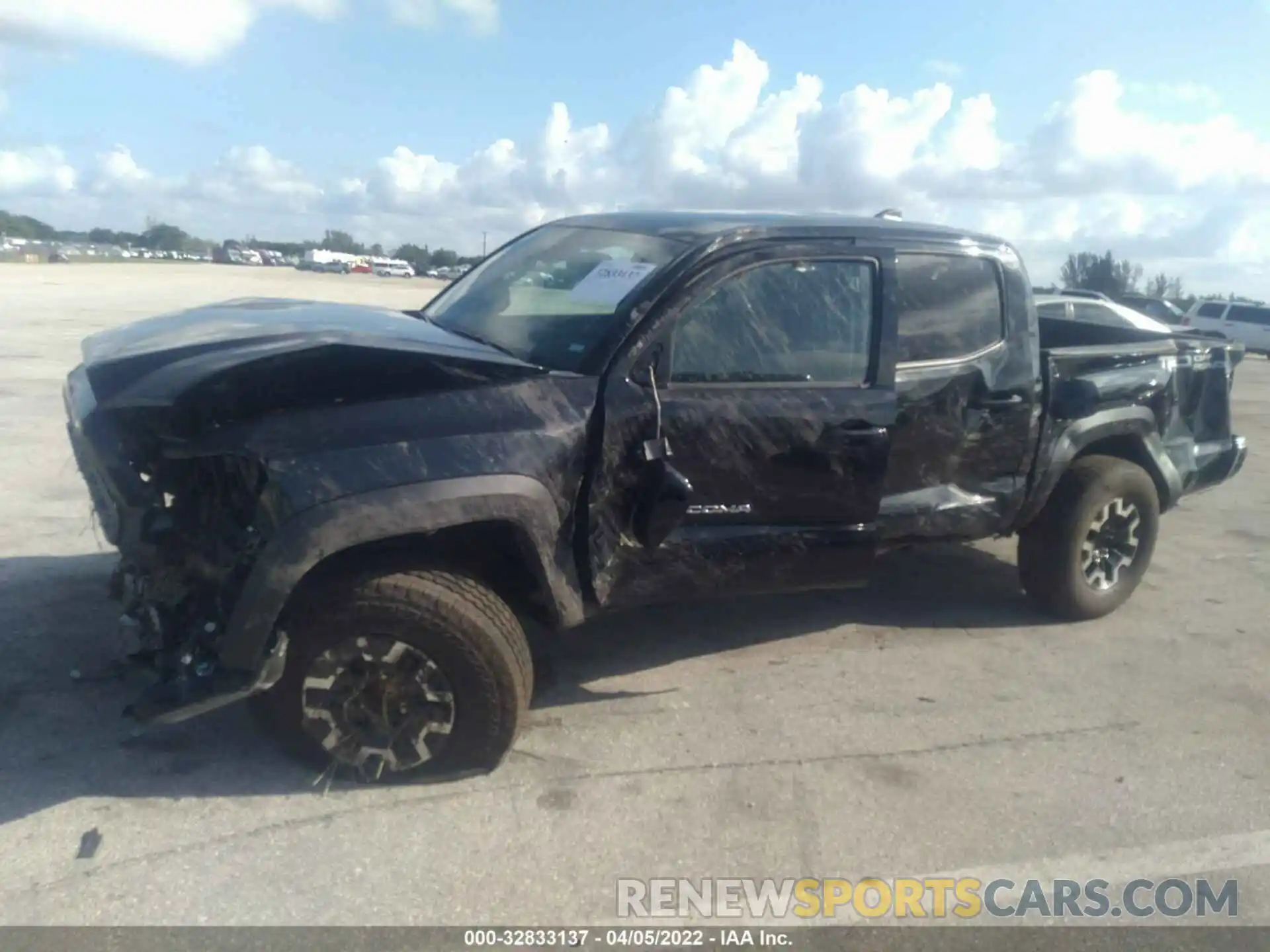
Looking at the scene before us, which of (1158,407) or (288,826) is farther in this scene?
(1158,407)

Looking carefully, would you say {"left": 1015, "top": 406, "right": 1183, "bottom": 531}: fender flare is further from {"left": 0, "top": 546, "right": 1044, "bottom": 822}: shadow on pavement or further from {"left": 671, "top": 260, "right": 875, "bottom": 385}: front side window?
{"left": 671, "top": 260, "right": 875, "bottom": 385}: front side window

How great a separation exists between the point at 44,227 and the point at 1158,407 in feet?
419

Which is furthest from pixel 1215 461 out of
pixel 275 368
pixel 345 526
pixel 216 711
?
pixel 216 711

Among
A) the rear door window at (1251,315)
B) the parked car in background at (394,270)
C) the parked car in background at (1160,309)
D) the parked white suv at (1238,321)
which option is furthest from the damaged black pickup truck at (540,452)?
the parked car in background at (394,270)

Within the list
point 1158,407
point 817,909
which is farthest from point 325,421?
point 1158,407

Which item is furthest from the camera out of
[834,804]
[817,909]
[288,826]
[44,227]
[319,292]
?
[44,227]

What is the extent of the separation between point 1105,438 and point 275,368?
13.3 feet

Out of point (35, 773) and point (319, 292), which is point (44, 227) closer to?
point (319, 292)

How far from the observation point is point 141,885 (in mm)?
3156

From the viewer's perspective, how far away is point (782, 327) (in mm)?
4348

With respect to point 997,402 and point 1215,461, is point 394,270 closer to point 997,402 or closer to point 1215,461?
point 1215,461

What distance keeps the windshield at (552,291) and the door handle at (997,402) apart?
155 cm

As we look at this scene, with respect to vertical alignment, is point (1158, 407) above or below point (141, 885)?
above

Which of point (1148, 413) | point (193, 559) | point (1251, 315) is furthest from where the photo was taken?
point (1251, 315)
